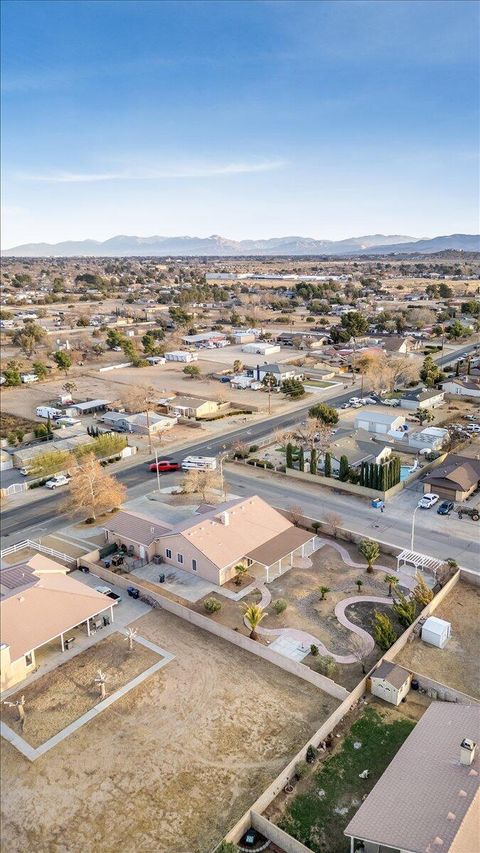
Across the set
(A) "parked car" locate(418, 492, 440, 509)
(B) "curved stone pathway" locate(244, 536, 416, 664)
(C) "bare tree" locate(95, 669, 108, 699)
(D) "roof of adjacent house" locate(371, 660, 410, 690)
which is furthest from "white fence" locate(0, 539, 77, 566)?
(A) "parked car" locate(418, 492, 440, 509)

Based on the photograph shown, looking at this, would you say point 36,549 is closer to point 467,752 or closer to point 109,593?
point 109,593

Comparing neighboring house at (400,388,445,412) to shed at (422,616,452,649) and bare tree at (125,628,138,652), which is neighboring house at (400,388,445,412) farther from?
bare tree at (125,628,138,652)

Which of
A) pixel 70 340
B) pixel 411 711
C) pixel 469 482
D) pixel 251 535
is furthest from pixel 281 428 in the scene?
pixel 70 340

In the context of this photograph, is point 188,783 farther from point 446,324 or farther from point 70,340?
point 446,324

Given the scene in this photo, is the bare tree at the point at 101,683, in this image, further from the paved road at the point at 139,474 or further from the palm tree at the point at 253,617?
the paved road at the point at 139,474

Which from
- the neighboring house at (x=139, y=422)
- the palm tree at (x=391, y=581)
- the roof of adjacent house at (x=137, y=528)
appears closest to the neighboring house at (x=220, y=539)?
the roof of adjacent house at (x=137, y=528)

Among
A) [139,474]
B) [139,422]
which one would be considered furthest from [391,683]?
[139,422]
